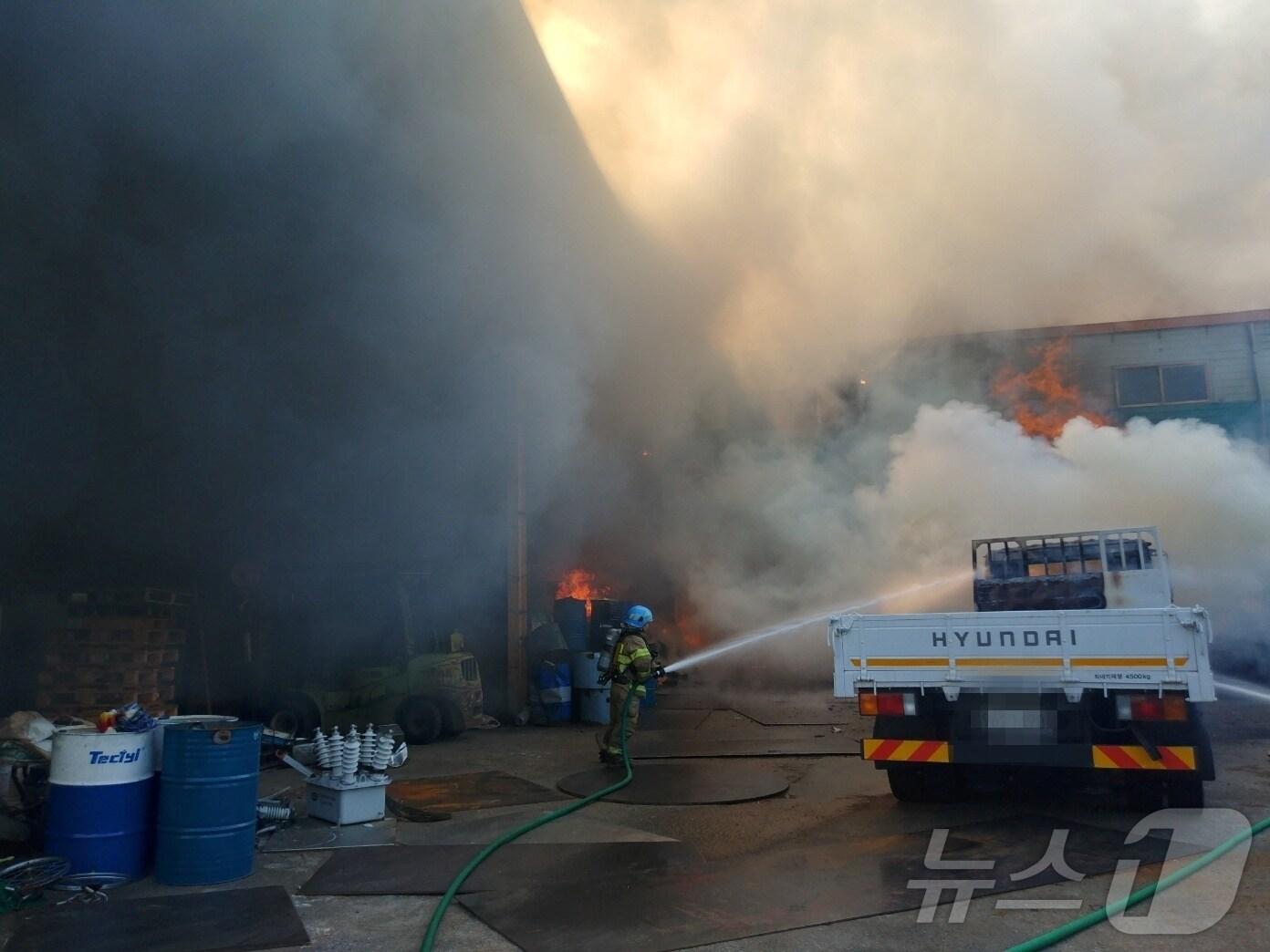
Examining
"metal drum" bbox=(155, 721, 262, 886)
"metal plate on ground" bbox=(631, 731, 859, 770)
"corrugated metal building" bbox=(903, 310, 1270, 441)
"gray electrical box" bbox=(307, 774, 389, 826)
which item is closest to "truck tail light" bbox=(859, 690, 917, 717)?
"metal plate on ground" bbox=(631, 731, 859, 770)

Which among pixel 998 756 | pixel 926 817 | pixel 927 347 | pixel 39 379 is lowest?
pixel 926 817

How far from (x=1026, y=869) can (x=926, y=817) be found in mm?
1297

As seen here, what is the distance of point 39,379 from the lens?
8078 mm

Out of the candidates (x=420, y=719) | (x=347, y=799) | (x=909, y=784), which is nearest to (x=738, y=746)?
(x=909, y=784)

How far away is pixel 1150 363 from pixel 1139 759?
1317cm

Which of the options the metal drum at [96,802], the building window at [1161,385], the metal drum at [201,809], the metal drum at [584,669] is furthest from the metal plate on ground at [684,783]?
the building window at [1161,385]

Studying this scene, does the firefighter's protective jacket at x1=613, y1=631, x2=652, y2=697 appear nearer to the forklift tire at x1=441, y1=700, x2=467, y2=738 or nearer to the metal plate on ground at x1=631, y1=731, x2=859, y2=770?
the metal plate on ground at x1=631, y1=731, x2=859, y2=770

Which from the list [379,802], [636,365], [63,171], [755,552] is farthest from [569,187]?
[379,802]

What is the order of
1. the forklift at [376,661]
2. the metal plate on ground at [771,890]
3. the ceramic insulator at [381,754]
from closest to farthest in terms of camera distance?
the metal plate on ground at [771,890]
the ceramic insulator at [381,754]
the forklift at [376,661]

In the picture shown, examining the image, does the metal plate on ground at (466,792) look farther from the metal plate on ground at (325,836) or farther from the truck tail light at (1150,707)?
the truck tail light at (1150,707)

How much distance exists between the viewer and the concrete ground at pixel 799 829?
365 centimetres

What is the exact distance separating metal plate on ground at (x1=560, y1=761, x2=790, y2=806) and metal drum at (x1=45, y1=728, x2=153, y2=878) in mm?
3163

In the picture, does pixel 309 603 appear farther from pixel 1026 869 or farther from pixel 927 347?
pixel 927 347

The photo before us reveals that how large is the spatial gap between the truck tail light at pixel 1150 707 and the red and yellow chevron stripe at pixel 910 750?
41.9 inches
